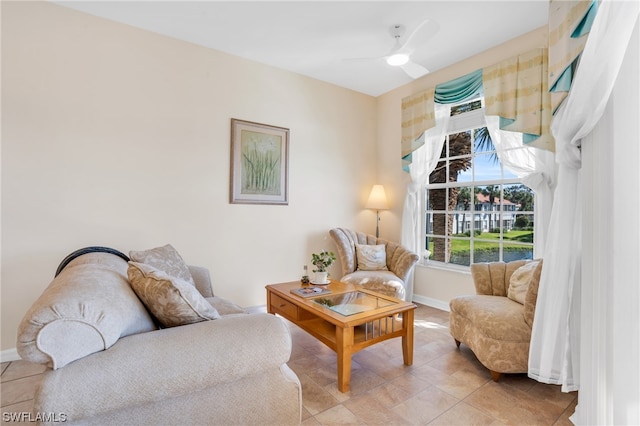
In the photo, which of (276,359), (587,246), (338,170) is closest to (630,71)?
(587,246)

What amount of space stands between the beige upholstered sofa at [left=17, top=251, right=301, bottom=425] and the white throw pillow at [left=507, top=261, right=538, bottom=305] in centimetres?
189

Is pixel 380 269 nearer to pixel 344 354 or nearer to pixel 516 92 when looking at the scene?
pixel 344 354

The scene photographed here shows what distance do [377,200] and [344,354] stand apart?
2695mm

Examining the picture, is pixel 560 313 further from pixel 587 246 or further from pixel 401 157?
pixel 401 157

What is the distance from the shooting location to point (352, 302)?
7.91 feet

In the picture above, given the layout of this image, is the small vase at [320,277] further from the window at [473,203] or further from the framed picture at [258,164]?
the window at [473,203]

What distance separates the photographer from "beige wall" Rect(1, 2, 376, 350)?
2.45 m

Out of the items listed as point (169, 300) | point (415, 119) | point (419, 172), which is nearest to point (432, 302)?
point (419, 172)

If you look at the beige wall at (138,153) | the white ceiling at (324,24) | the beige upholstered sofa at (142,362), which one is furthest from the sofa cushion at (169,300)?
the white ceiling at (324,24)

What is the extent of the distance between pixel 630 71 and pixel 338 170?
318 centimetres

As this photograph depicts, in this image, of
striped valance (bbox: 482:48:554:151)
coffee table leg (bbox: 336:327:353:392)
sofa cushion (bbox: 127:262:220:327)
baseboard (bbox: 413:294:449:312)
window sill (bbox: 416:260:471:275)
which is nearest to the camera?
sofa cushion (bbox: 127:262:220:327)

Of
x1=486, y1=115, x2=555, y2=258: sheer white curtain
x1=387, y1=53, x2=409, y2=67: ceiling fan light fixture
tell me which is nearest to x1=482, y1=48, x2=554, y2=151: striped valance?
x1=486, y1=115, x2=555, y2=258: sheer white curtain

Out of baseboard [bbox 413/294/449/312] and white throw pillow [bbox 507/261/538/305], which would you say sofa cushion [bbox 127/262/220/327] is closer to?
white throw pillow [bbox 507/261/538/305]

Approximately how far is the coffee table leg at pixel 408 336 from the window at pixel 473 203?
1638mm
